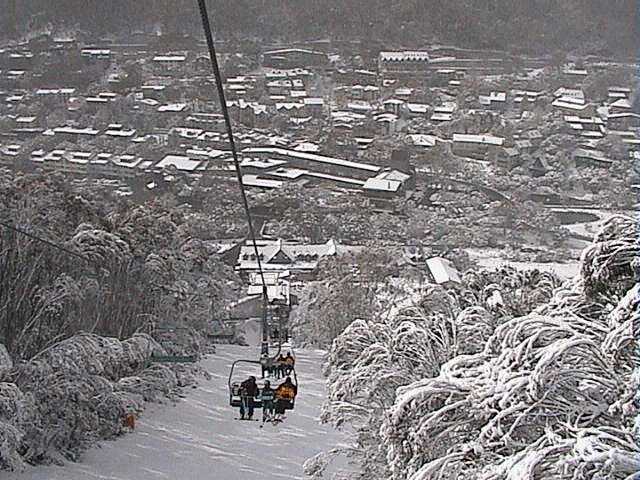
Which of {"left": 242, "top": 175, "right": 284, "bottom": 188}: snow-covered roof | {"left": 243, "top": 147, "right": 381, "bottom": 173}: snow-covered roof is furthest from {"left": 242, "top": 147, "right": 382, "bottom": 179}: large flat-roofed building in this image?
{"left": 242, "top": 175, "right": 284, "bottom": 188}: snow-covered roof

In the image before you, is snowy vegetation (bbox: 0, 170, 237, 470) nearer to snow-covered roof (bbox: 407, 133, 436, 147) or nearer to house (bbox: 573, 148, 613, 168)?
snow-covered roof (bbox: 407, 133, 436, 147)

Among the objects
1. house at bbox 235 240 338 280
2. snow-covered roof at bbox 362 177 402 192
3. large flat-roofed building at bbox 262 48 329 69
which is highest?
large flat-roofed building at bbox 262 48 329 69

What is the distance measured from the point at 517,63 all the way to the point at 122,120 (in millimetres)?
13972

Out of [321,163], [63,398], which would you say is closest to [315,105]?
[321,163]

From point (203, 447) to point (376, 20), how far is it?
792 inches

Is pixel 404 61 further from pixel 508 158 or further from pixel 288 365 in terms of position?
pixel 288 365

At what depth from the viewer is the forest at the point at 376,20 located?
21250 millimetres

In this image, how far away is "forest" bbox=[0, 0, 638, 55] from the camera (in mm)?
21250

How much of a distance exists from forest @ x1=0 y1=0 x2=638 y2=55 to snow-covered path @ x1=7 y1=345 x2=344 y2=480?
9.44 metres

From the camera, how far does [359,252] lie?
27.2m

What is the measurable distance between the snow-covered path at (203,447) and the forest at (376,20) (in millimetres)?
9437

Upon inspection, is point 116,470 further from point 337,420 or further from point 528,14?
point 528,14

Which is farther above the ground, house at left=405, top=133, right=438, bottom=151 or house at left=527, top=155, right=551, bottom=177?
house at left=405, top=133, right=438, bottom=151

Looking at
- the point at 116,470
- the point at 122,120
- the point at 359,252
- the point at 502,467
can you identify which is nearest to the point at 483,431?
the point at 502,467
